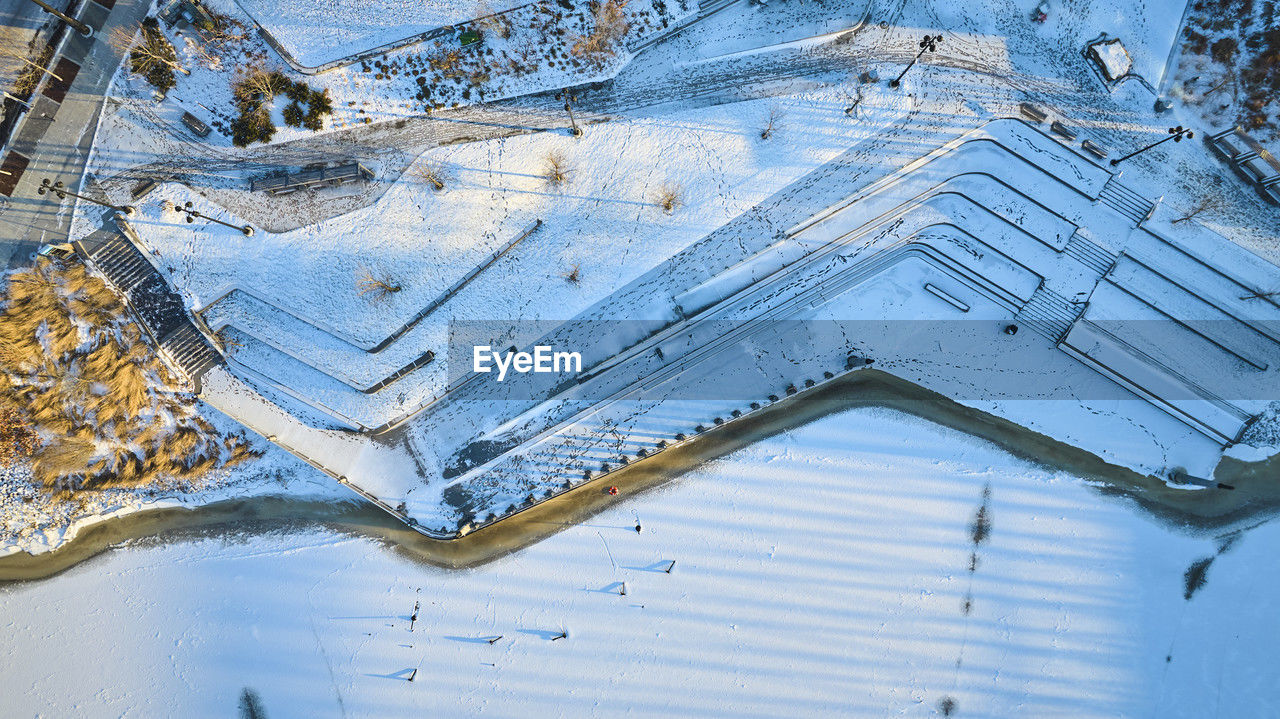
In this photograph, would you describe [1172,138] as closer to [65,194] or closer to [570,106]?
[570,106]

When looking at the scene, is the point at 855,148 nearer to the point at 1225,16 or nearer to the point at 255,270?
the point at 1225,16

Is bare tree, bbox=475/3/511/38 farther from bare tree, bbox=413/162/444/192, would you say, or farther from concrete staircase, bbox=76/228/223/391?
concrete staircase, bbox=76/228/223/391

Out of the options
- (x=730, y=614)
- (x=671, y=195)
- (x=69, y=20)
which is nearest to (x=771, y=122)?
(x=671, y=195)

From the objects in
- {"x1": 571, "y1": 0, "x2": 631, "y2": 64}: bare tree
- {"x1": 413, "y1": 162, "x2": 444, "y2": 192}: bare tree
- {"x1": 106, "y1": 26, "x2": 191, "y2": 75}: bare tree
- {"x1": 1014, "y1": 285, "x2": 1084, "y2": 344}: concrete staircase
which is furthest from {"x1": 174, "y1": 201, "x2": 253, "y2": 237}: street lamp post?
{"x1": 1014, "y1": 285, "x2": 1084, "y2": 344}: concrete staircase

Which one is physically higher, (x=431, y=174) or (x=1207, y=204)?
(x=1207, y=204)

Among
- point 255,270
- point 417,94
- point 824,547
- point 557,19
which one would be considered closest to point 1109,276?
point 824,547

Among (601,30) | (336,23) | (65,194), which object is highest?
(601,30)
